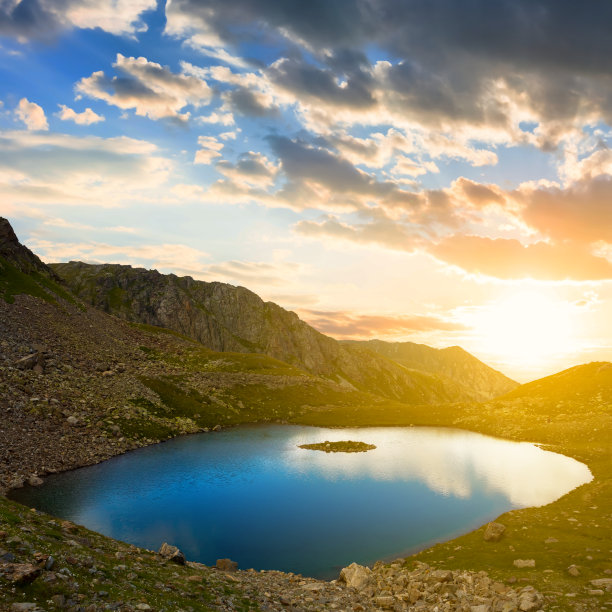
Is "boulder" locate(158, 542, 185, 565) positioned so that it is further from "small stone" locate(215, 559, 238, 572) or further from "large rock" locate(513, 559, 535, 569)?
"large rock" locate(513, 559, 535, 569)

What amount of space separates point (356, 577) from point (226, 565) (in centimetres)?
1178

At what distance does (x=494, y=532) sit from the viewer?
4066 centimetres

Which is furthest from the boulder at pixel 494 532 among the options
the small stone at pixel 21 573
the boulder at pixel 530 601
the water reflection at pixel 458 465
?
the small stone at pixel 21 573

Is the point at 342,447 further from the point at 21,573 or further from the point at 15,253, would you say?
the point at 15,253

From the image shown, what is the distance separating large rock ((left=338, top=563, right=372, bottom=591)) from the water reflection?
32.2 meters

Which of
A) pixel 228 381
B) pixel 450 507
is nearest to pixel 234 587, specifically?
pixel 450 507

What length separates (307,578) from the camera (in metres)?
33.3

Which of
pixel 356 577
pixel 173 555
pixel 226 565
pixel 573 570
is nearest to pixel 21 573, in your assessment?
pixel 173 555

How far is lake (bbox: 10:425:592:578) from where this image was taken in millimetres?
41250

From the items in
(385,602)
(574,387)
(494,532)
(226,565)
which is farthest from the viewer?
(574,387)

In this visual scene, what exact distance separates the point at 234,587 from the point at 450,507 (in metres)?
37.3

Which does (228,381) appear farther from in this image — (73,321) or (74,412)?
(74,412)

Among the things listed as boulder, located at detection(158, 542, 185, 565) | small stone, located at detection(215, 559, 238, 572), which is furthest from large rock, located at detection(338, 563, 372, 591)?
boulder, located at detection(158, 542, 185, 565)

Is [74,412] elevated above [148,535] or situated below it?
above
